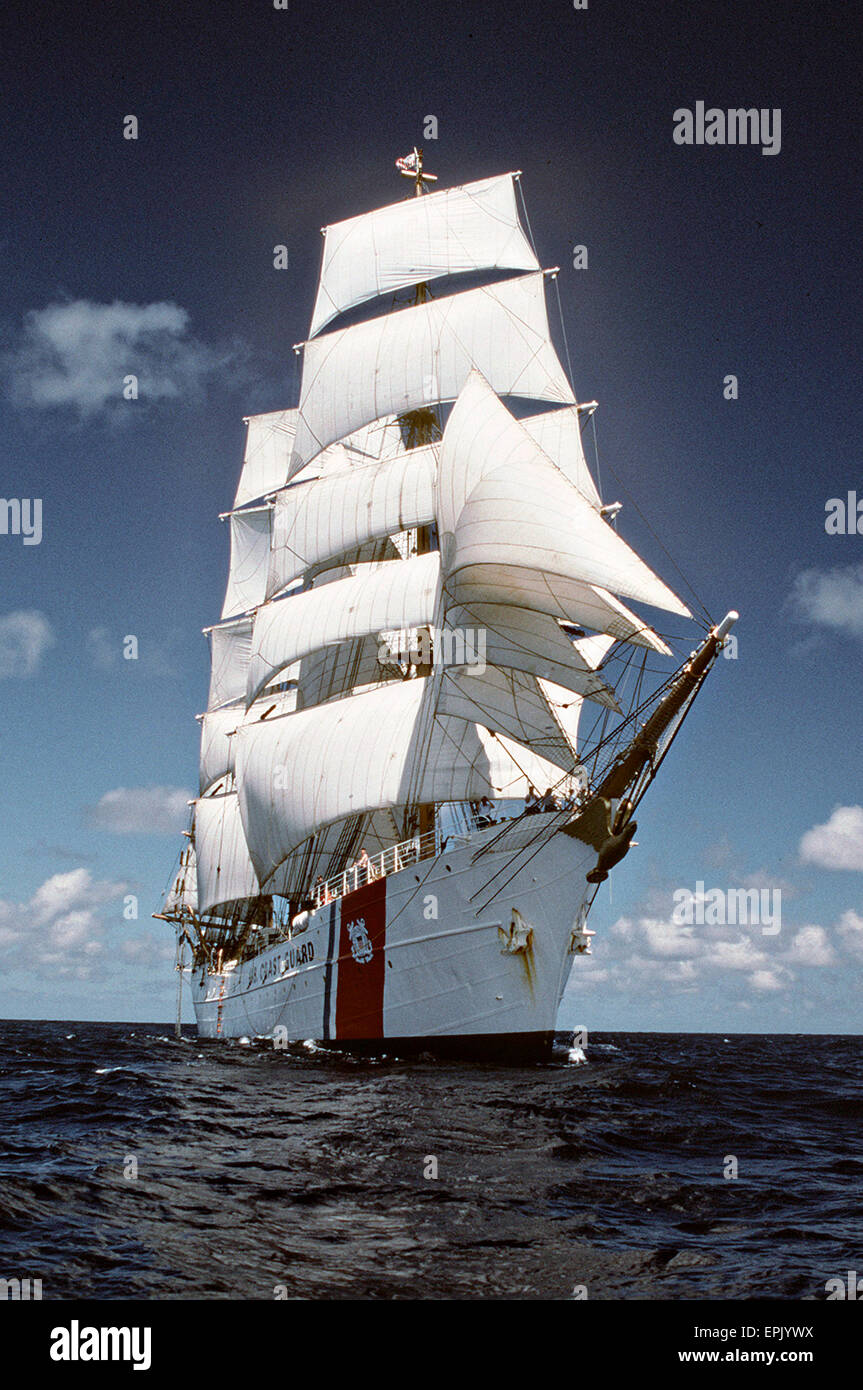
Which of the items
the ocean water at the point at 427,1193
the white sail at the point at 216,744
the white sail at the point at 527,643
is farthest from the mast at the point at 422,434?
the white sail at the point at 216,744

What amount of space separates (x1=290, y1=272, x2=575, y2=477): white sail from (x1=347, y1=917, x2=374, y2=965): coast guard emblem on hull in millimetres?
20632

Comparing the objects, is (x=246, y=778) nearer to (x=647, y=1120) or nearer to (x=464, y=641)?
(x=464, y=641)

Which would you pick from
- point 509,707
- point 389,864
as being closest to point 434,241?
point 509,707

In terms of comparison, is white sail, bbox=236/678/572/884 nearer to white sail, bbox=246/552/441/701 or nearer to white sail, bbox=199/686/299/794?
white sail, bbox=246/552/441/701

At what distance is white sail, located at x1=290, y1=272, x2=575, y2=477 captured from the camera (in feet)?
126

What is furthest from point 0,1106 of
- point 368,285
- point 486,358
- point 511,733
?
point 368,285

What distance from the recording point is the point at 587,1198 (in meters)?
10.4

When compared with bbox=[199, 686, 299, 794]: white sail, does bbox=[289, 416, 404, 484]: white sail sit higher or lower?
higher

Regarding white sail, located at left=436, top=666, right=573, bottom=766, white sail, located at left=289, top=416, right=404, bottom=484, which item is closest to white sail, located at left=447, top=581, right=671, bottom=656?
white sail, located at left=436, top=666, right=573, bottom=766

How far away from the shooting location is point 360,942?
2819cm

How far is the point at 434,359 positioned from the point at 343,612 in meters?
10.8

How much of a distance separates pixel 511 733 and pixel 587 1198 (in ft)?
60.8

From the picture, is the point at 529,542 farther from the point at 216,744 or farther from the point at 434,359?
the point at 216,744

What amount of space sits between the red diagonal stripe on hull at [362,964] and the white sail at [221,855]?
19.8 metres
